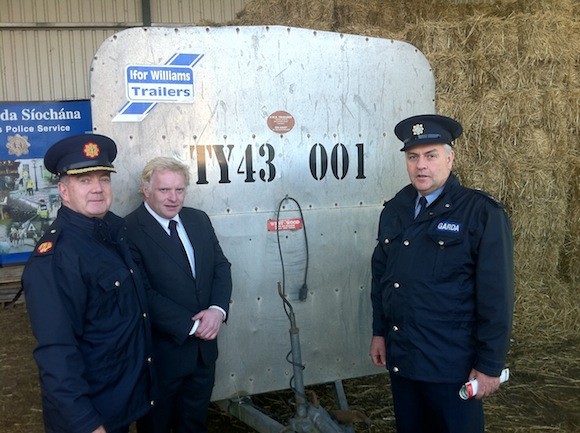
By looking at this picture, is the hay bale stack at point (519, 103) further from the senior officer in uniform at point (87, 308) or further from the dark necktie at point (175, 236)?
the senior officer in uniform at point (87, 308)

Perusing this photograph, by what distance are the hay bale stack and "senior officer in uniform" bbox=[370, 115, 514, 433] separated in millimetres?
2429

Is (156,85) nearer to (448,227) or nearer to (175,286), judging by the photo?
(175,286)

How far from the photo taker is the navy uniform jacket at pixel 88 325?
6.43ft

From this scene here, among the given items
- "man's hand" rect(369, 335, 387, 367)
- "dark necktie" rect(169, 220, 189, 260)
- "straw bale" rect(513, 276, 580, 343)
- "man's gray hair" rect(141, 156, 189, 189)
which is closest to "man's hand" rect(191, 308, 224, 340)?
"dark necktie" rect(169, 220, 189, 260)

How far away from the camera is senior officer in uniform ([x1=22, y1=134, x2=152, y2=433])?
196cm

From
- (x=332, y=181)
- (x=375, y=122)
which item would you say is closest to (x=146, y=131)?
(x=332, y=181)

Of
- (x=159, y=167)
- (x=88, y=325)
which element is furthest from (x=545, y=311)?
(x=88, y=325)

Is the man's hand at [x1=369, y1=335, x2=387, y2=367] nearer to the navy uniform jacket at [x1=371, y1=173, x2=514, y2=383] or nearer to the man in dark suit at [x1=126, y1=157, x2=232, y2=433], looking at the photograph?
the navy uniform jacket at [x1=371, y1=173, x2=514, y2=383]

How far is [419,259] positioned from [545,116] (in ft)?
10.6

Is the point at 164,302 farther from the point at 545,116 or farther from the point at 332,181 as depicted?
the point at 545,116

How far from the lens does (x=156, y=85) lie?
2891mm

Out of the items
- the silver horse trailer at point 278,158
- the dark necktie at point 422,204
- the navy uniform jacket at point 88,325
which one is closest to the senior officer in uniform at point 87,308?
the navy uniform jacket at point 88,325

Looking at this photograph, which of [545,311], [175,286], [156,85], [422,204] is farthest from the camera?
[545,311]

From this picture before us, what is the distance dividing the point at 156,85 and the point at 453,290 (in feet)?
5.93
